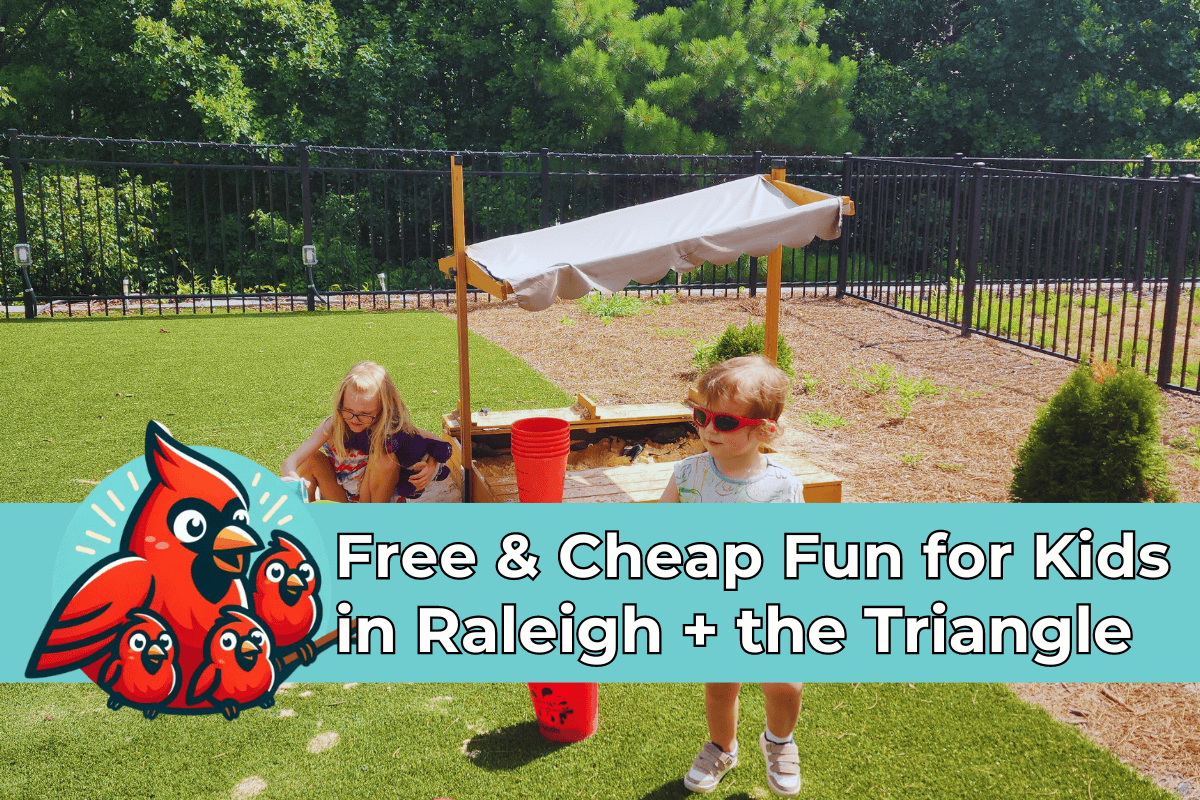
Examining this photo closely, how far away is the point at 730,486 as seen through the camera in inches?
118

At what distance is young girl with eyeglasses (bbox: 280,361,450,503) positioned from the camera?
429 centimetres

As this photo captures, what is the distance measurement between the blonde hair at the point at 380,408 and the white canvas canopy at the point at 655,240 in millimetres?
690

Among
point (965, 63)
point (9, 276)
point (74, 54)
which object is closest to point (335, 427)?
point (9, 276)

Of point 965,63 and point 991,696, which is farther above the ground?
point 965,63

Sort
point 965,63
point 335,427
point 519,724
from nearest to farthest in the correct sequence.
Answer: point 519,724 → point 335,427 → point 965,63

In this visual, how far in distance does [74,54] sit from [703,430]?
20186 mm

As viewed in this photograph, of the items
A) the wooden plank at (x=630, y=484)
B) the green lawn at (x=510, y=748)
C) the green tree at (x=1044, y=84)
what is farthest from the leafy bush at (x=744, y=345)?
the green tree at (x=1044, y=84)

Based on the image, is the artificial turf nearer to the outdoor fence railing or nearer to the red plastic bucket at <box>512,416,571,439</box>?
the red plastic bucket at <box>512,416,571,439</box>

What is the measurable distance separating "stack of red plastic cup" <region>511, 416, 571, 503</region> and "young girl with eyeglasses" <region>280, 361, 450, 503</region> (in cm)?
46

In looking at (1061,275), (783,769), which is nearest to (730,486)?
(783,769)

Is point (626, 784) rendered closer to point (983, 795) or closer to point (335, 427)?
point (983, 795)

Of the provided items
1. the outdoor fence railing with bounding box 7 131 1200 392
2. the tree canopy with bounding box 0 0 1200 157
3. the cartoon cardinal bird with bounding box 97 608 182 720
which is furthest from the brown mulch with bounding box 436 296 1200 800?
the tree canopy with bounding box 0 0 1200 157

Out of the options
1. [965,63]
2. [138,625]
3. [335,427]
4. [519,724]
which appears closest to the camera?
[138,625]

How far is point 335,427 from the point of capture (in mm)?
4391
